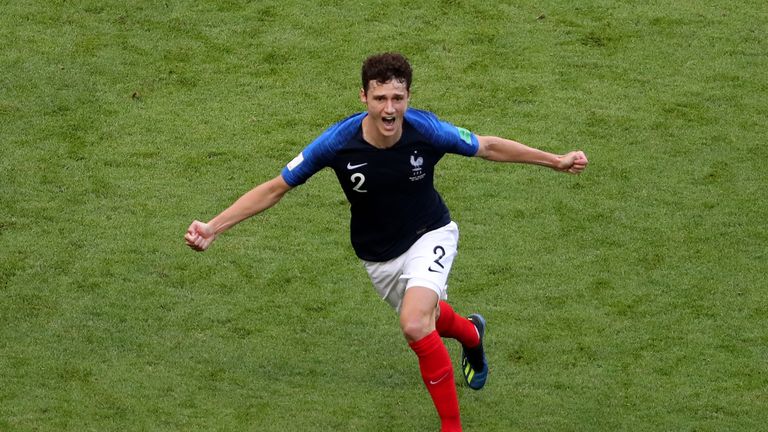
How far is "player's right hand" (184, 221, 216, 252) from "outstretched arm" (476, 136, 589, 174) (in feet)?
Answer: 5.20

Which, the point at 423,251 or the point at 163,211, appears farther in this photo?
the point at 163,211

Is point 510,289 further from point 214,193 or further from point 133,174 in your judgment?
point 133,174

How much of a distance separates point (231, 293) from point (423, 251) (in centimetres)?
208

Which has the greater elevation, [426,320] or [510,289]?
[426,320]

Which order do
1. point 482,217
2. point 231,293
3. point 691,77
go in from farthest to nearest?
point 691,77 → point 482,217 → point 231,293

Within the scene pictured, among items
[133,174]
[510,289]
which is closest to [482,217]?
[510,289]

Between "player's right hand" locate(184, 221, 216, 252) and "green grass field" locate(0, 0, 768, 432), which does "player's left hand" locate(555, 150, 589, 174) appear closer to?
"green grass field" locate(0, 0, 768, 432)

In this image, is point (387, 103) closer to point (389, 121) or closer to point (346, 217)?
point (389, 121)

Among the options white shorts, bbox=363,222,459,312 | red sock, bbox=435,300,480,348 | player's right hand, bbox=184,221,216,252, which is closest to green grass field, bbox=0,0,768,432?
red sock, bbox=435,300,480,348

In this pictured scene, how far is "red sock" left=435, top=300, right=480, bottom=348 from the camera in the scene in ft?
26.0

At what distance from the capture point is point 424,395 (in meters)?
8.11

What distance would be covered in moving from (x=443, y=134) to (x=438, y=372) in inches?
52.3

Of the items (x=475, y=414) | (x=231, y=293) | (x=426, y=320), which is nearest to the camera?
(x=426, y=320)

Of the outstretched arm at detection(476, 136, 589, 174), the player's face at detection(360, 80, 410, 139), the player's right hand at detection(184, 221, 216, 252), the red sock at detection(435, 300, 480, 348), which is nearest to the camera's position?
the player's face at detection(360, 80, 410, 139)
